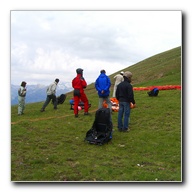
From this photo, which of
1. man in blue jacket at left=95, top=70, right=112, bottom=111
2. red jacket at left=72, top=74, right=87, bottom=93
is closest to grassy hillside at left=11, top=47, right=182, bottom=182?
man in blue jacket at left=95, top=70, right=112, bottom=111

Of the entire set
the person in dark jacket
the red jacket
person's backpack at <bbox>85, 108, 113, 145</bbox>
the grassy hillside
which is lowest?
the grassy hillside

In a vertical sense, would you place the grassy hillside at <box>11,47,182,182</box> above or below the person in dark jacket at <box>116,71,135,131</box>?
below

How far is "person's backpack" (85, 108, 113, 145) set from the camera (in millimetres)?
13391

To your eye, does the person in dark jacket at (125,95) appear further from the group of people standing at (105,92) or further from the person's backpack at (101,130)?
the person's backpack at (101,130)

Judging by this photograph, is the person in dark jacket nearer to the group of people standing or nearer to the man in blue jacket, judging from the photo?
the group of people standing

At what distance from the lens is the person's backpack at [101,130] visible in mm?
13391

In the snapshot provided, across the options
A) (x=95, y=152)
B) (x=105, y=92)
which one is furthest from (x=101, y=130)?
(x=105, y=92)

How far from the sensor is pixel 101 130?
45.8 ft

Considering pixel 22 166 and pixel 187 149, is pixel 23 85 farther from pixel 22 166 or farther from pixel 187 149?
pixel 187 149

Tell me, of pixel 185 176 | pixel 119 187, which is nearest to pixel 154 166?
pixel 185 176

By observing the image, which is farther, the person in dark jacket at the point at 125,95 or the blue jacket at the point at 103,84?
the blue jacket at the point at 103,84

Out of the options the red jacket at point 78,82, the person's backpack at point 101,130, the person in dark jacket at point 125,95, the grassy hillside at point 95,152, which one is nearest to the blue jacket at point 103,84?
the red jacket at point 78,82

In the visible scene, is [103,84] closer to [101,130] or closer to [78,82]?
[78,82]

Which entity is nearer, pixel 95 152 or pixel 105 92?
pixel 95 152
